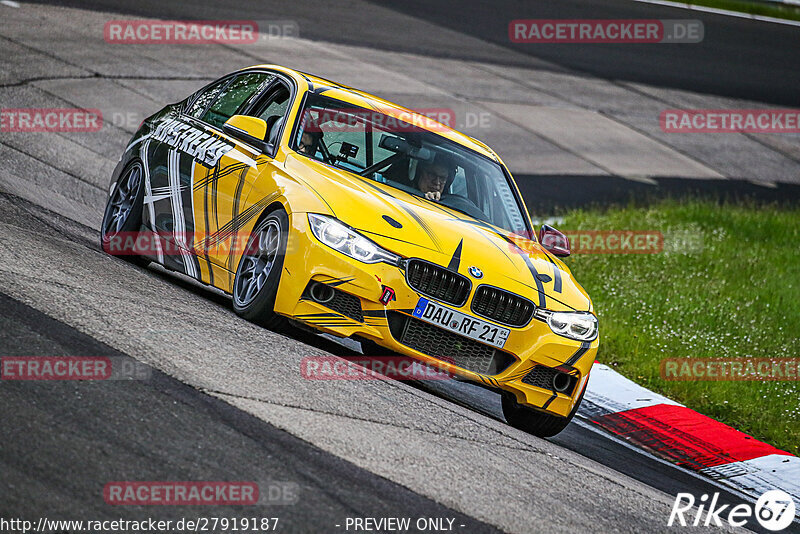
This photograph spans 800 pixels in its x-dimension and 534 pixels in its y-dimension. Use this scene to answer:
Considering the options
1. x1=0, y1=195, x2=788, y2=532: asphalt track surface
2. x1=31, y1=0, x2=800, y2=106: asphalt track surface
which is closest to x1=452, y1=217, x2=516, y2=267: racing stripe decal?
x1=0, y1=195, x2=788, y2=532: asphalt track surface

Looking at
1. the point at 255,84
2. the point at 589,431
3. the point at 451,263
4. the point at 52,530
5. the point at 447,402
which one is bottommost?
the point at 589,431

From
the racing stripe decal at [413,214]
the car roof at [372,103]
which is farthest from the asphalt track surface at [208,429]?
the car roof at [372,103]

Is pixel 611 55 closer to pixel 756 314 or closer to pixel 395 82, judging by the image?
pixel 395 82

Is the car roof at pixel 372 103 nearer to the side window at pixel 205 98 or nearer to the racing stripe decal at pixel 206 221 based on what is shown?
the side window at pixel 205 98

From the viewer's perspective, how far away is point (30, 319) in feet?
19.4

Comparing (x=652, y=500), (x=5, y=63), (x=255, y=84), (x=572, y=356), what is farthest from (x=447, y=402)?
(x=5, y=63)

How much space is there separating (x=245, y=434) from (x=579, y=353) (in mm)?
2643

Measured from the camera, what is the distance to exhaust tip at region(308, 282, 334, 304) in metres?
6.55

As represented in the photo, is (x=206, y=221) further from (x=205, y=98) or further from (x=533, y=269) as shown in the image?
(x=533, y=269)

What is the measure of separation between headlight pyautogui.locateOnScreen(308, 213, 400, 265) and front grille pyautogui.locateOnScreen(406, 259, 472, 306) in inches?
5.0

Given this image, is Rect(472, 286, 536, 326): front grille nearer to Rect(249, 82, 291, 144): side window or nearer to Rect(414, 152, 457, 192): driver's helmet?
Rect(414, 152, 457, 192): driver's helmet

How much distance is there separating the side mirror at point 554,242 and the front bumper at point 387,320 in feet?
4.08

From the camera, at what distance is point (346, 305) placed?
654 cm

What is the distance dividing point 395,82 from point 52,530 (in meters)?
17.0
